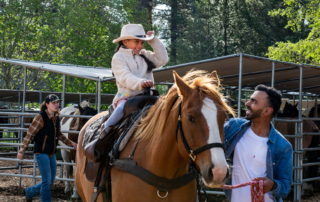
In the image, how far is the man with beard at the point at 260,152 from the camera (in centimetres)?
268

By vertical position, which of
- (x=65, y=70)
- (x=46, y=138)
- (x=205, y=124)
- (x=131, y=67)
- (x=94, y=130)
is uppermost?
(x=65, y=70)

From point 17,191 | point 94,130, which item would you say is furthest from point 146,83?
point 17,191

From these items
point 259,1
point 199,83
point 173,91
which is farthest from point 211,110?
point 259,1

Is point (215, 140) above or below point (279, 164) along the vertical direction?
above

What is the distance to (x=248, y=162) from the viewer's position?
9.18 feet

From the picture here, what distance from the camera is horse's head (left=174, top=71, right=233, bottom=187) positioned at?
2092mm

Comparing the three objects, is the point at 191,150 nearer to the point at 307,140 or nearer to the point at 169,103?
the point at 169,103

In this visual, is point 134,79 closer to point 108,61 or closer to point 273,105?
point 273,105

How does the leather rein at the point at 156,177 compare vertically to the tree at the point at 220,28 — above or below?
below

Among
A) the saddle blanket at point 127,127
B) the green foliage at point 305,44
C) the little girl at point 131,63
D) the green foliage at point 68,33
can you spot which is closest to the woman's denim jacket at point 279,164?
the saddle blanket at point 127,127

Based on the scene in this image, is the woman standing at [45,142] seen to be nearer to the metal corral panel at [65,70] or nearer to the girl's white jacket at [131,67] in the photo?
the metal corral panel at [65,70]

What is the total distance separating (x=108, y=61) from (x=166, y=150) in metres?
11.8

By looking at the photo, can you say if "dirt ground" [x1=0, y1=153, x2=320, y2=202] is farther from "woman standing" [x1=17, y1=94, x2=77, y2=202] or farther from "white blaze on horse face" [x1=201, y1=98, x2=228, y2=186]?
"white blaze on horse face" [x1=201, y1=98, x2=228, y2=186]

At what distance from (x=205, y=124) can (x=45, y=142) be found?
155 inches
